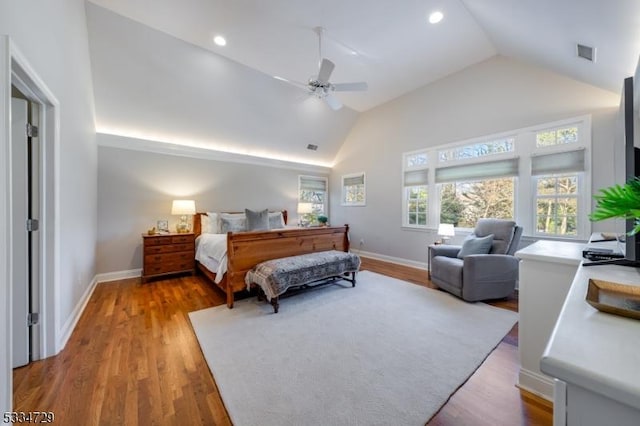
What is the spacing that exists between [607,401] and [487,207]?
14.7ft

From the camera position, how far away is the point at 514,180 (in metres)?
3.89

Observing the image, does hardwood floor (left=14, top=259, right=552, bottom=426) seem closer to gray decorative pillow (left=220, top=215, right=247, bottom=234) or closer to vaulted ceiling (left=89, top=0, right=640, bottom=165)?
gray decorative pillow (left=220, top=215, right=247, bottom=234)

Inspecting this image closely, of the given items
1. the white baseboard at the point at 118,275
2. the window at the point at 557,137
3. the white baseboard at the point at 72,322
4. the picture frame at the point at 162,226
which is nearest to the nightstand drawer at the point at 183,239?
the picture frame at the point at 162,226

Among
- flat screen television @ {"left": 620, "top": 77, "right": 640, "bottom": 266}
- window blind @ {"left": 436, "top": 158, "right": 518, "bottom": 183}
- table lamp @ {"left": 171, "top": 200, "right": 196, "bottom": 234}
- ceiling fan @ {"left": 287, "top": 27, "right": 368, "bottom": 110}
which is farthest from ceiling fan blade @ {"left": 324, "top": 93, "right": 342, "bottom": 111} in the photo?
table lamp @ {"left": 171, "top": 200, "right": 196, "bottom": 234}

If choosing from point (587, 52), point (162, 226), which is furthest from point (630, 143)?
point (162, 226)

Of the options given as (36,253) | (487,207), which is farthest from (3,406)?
(487,207)

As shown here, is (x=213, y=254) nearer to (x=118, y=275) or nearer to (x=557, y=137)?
(x=118, y=275)

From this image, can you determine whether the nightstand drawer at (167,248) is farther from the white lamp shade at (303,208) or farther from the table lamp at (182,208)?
the white lamp shade at (303,208)

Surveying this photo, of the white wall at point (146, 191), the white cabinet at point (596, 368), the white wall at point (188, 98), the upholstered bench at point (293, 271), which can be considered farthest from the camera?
the white wall at point (146, 191)

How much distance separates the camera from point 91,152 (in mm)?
3691

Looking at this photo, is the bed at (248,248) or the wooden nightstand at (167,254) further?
the wooden nightstand at (167,254)

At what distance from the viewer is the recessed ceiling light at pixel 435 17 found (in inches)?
120

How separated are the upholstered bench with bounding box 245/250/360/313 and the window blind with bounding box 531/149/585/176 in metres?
3.00

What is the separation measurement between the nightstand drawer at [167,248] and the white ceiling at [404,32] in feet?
10.6
